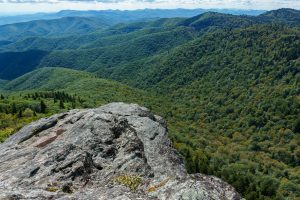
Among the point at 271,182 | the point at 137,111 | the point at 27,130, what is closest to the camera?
the point at 27,130

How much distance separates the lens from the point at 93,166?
33.3m

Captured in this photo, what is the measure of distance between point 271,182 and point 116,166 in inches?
6119

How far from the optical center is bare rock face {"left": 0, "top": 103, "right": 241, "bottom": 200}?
25.9 m

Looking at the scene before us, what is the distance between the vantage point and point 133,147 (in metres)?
37.2

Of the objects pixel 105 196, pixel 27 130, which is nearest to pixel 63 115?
pixel 27 130

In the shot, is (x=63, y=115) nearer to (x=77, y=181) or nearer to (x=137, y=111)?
(x=137, y=111)

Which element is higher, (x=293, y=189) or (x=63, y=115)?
(x=63, y=115)

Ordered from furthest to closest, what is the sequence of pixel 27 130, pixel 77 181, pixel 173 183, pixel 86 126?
pixel 27 130
pixel 86 126
pixel 77 181
pixel 173 183

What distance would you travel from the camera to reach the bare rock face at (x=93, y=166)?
25875 millimetres

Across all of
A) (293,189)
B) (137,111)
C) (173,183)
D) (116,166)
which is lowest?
(293,189)

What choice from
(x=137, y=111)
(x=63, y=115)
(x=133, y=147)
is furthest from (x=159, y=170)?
(x=137, y=111)

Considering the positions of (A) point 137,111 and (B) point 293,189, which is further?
(B) point 293,189

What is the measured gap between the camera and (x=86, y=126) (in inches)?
1631

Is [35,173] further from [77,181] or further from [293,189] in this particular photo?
[293,189]
